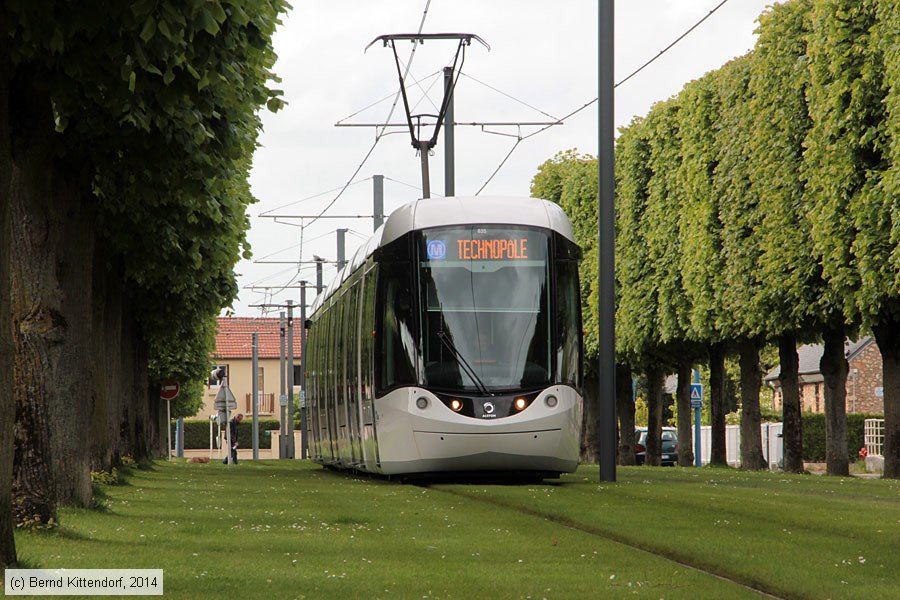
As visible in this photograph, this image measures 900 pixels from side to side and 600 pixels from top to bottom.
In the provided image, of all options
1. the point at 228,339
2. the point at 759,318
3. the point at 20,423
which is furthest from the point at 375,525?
the point at 228,339

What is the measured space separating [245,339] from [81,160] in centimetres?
11271

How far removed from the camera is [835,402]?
93.1 feet

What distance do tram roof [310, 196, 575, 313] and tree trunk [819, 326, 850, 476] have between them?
960cm

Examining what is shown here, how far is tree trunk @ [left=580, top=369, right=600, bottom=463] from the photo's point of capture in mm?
44000

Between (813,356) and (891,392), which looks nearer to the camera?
(891,392)

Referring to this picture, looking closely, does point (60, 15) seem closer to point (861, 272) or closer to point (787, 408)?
point (861, 272)

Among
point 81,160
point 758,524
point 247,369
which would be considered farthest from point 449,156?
point 247,369

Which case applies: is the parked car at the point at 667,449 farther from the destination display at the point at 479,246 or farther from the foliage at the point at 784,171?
the destination display at the point at 479,246

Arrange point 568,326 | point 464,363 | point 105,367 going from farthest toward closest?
point 105,367
point 568,326
point 464,363

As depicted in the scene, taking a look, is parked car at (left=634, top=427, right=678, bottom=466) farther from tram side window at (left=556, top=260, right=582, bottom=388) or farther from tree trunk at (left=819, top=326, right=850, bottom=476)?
tram side window at (left=556, top=260, right=582, bottom=388)

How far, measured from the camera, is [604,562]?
9789 mm

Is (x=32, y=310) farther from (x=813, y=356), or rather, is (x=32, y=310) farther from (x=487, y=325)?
(x=813, y=356)

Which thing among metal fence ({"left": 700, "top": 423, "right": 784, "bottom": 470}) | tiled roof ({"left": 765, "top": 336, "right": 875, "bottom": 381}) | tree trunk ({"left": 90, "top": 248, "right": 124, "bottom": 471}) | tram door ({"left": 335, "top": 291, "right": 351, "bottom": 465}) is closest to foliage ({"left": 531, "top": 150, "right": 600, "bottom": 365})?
metal fence ({"left": 700, "top": 423, "right": 784, "bottom": 470})

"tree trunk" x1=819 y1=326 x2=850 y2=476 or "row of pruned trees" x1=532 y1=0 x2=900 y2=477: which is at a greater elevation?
→ "row of pruned trees" x1=532 y1=0 x2=900 y2=477
